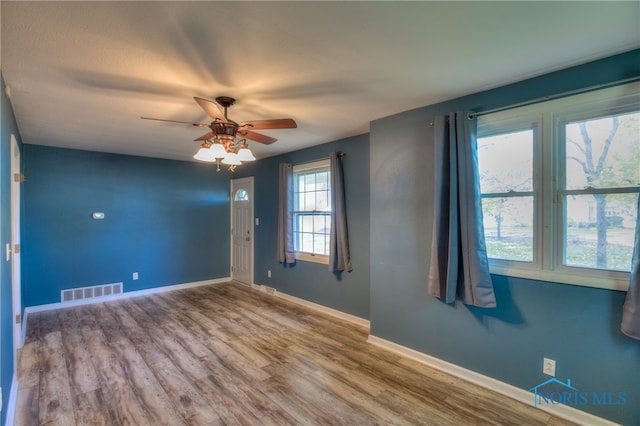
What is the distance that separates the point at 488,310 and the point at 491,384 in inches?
23.5

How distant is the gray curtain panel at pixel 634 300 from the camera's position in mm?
1782

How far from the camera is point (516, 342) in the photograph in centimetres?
231

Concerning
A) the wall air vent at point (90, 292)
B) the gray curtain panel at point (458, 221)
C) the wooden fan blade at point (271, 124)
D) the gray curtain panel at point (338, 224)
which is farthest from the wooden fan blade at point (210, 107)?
the wall air vent at point (90, 292)

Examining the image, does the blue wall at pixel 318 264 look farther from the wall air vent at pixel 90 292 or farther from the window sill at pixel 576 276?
the wall air vent at pixel 90 292

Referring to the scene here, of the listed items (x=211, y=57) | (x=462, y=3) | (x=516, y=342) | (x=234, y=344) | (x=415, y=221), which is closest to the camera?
(x=462, y=3)

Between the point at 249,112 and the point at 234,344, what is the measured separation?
246cm

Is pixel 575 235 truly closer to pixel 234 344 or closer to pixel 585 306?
pixel 585 306

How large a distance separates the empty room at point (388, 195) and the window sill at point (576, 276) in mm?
15

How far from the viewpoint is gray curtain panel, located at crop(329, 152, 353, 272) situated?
153 inches

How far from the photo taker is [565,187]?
7.00ft

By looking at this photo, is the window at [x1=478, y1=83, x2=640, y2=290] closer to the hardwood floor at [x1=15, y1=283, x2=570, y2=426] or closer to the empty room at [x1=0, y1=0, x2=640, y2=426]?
the empty room at [x1=0, y1=0, x2=640, y2=426]

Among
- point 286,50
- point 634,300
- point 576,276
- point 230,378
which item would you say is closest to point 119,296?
point 230,378

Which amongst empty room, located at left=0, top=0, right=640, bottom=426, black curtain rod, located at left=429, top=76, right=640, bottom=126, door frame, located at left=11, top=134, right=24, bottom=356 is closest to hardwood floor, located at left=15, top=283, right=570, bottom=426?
empty room, located at left=0, top=0, right=640, bottom=426

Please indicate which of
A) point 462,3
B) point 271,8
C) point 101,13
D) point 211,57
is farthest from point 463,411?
point 101,13
